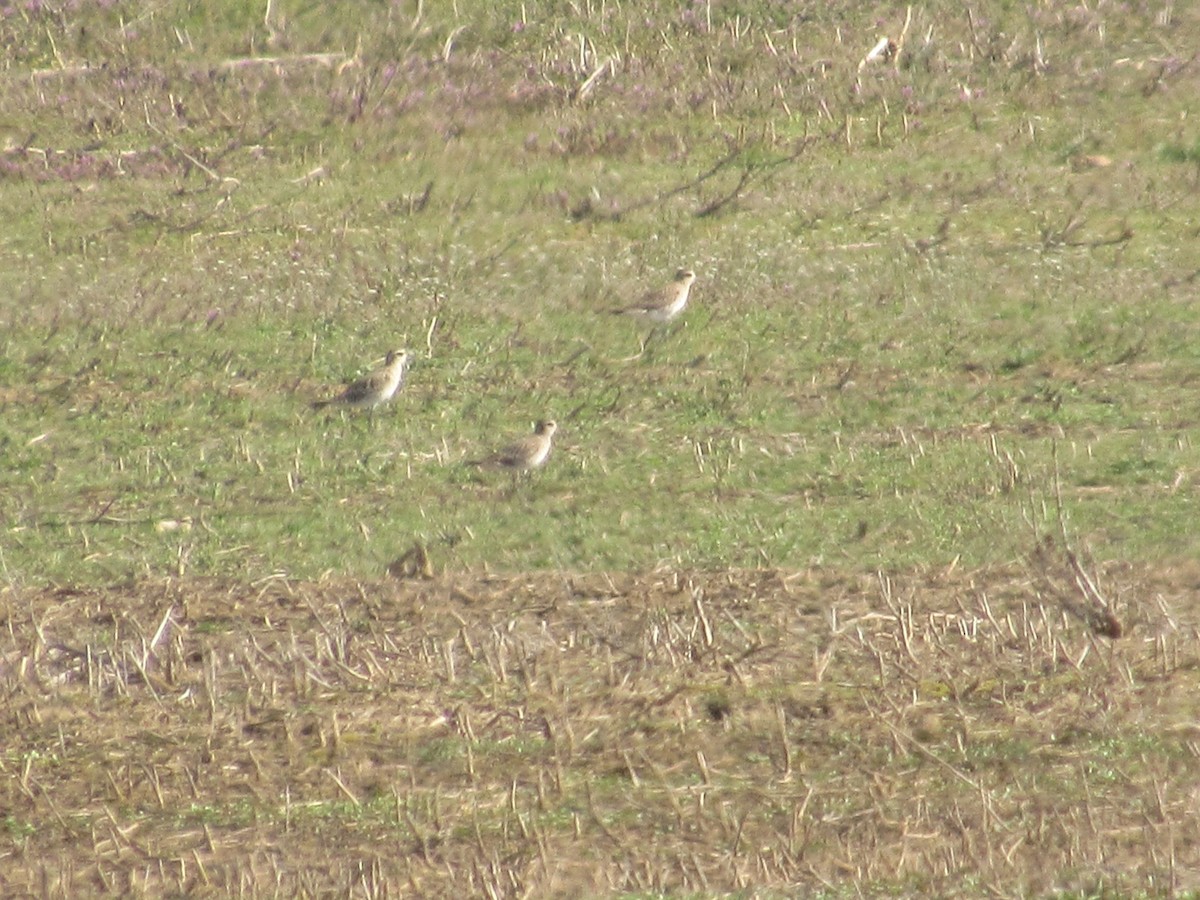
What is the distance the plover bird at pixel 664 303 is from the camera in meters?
21.6

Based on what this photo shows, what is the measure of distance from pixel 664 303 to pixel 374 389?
10.6 feet

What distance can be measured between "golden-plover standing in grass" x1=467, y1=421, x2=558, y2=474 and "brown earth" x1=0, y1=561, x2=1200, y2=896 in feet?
6.41

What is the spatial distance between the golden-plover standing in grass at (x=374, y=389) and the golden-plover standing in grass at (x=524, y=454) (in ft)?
5.35

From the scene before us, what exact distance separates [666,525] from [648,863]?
21.3 ft

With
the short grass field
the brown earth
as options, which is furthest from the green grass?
the brown earth

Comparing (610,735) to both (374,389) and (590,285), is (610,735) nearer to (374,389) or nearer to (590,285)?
(374,389)

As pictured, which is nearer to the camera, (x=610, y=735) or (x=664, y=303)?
(x=610, y=735)

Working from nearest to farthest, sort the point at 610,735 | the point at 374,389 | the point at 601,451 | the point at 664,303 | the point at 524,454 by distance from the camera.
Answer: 1. the point at 610,735
2. the point at 524,454
3. the point at 601,451
4. the point at 374,389
5. the point at 664,303

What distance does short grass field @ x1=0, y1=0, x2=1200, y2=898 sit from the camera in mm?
13359

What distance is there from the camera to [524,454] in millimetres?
19016

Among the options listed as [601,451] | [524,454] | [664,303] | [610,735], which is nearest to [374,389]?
[524,454]

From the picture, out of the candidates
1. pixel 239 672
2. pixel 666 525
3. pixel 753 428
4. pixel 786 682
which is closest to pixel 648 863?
pixel 786 682

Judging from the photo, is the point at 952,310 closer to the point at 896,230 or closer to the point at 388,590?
the point at 896,230

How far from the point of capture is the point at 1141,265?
22922 mm
